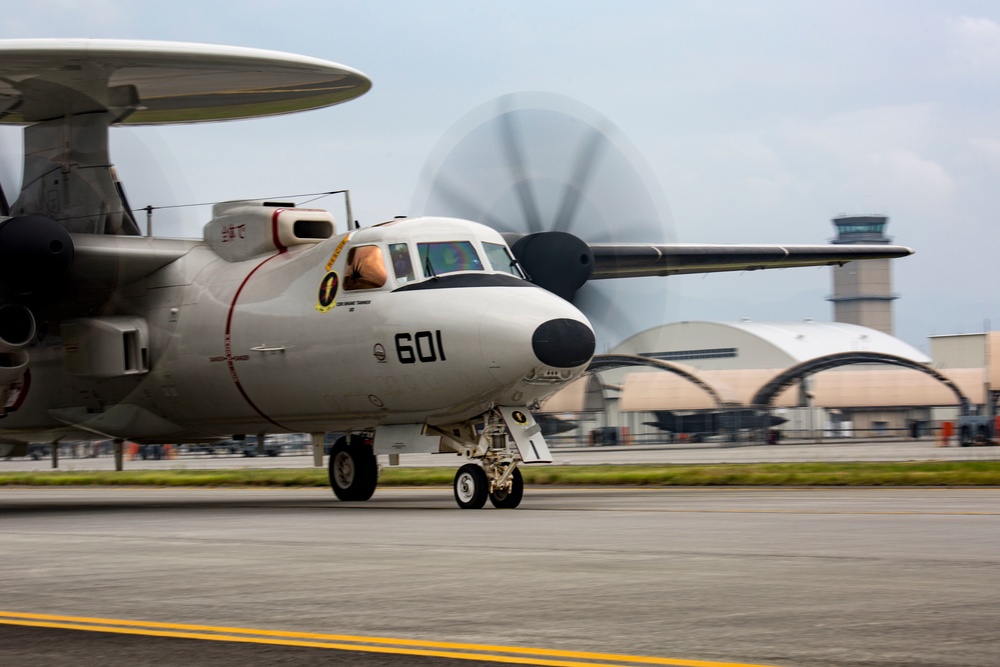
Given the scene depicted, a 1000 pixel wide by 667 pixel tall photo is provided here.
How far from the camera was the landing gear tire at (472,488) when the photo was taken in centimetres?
1848

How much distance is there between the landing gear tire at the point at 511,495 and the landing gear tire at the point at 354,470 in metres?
3.50

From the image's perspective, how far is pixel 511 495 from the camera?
728 inches

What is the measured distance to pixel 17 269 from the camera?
Result: 19438mm

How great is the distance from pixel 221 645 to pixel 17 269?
1445 cm

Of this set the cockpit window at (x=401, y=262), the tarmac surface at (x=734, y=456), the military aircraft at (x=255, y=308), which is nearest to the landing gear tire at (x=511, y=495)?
the military aircraft at (x=255, y=308)

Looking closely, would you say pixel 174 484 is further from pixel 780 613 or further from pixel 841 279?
pixel 841 279

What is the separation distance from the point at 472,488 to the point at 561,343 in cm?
256

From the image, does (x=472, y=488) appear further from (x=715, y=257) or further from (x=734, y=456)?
(x=734, y=456)

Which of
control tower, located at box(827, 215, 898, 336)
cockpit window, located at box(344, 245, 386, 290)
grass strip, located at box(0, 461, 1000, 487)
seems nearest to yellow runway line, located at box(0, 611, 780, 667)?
cockpit window, located at box(344, 245, 386, 290)

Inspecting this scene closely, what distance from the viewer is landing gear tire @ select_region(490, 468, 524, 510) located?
18.5 metres

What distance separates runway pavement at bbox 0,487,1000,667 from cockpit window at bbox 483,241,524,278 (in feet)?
13.5

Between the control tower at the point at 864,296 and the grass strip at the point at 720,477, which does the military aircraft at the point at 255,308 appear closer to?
the grass strip at the point at 720,477

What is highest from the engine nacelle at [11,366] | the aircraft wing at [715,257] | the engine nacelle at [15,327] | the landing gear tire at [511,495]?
the aircraft wing at [715,257]

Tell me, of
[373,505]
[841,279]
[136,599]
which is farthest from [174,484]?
[841,279]
